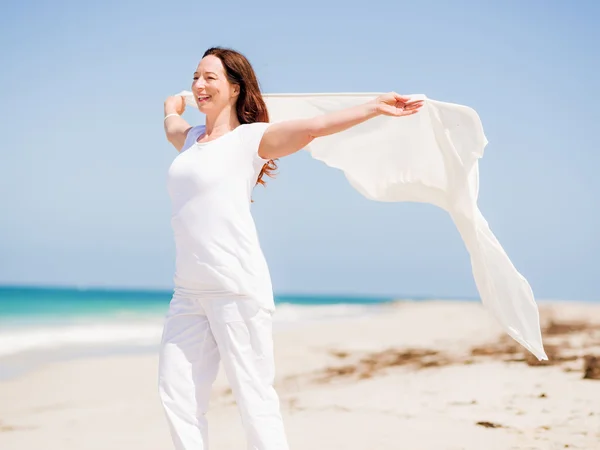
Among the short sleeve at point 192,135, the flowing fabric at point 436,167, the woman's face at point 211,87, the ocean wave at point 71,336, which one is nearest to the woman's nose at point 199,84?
the woman's face at point 211,87

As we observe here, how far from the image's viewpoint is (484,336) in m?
12.1

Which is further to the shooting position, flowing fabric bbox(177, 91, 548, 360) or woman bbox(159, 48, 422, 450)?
flowing fabric bbox(177, 91, 548, 360)

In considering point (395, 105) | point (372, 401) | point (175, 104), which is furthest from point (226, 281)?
point (372, 401)

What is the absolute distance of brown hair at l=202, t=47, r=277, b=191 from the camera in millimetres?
3346

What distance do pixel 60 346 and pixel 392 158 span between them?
11.9 meters

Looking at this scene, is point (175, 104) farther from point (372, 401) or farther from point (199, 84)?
point (372, 401)

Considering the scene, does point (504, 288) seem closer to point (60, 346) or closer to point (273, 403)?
point (273, 403)

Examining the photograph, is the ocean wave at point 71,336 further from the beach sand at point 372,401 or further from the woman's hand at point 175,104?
the woman's hand at point 175,104

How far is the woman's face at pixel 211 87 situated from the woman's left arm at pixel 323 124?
0.29 metres

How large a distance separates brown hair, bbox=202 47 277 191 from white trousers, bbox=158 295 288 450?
0.63 meters

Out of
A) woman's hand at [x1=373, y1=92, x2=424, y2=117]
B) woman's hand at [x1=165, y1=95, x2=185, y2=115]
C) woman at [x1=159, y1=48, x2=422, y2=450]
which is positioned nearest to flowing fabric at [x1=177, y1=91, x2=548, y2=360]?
woman's hand at [x1=165, y1=95, x2=185, y2=115]

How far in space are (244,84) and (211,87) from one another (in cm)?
17

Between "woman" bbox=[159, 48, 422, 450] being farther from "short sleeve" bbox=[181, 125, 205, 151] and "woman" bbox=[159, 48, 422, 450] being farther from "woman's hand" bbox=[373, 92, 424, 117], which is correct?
"short sleeve" bbox=[181, 125, 205, 151]

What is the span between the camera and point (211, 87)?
328 cm
